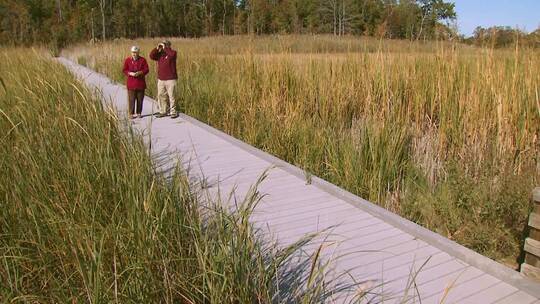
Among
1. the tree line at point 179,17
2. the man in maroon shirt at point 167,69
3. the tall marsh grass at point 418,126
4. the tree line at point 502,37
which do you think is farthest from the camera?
the man in maroon shirt at point 167,69

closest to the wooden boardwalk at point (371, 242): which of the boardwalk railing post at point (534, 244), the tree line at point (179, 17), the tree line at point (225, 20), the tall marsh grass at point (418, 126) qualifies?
the boardwalk railing post at point (534, 244)

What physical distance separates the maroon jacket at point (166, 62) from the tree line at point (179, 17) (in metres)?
1.41

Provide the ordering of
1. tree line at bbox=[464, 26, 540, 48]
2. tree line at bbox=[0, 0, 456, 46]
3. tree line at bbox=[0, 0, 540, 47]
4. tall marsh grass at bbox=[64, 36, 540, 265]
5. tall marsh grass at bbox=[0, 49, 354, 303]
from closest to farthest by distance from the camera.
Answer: tall marsh grass at bbox=[0, 49, 354, 303]
tall marsh grass at bbox=[64, 36, 540, 265]
tree line at bbox=[464, 26, 540, 48]
tree line at bbox=[0, 0, 540, 47]
tree line at bbox=[0, 0, 456, 46]

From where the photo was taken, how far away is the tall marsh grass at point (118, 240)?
1711mm

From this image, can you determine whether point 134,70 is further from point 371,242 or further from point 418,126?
point 371,242

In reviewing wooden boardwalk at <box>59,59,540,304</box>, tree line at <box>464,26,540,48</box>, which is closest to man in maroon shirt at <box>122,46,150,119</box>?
wooden boardwalk at <box>59,59,540,304</box>

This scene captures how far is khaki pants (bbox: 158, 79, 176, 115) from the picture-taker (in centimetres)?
715

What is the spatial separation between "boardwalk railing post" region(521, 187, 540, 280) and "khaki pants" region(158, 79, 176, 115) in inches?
231

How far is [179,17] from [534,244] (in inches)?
1441

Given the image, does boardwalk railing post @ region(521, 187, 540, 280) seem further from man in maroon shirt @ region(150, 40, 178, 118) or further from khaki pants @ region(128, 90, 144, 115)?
khaki pants @ region(128, 90, 144, 115)

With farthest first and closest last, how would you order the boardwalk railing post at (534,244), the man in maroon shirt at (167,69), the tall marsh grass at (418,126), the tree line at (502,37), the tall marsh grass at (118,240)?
the man in maroon shirt at (167,69)
the tree line at (502,37)
the tall marsh grass at (418,126)
the boardwalk railing post at (534,244)
the tall marsh grass at (118,240)

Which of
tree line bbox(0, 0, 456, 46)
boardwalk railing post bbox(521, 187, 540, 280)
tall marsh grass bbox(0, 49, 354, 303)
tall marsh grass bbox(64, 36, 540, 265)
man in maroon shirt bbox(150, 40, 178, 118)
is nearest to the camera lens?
tall marsh grass bbox(0, 49, 354, 303)

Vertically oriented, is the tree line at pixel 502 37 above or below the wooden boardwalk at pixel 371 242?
above

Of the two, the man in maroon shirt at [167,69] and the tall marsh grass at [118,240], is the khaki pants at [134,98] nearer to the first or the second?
the man in maroon shirt at [167,69]
